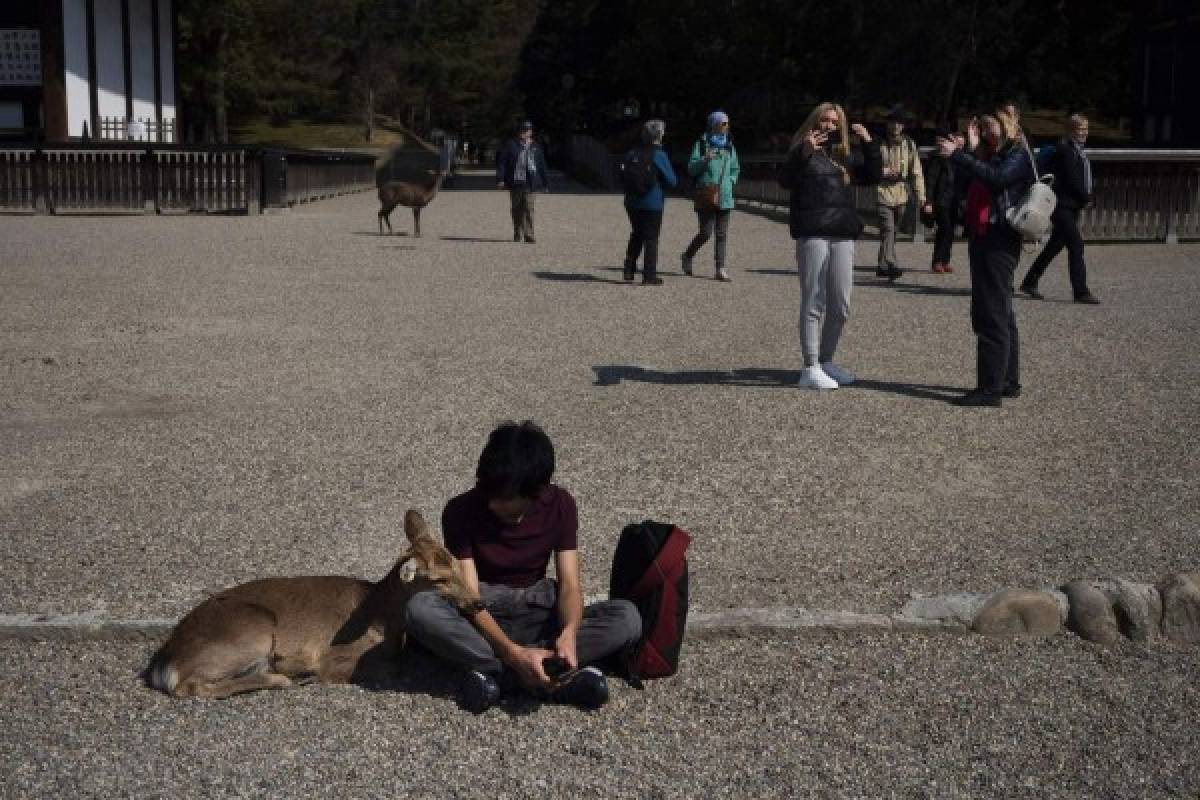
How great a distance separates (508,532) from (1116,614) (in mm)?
2170

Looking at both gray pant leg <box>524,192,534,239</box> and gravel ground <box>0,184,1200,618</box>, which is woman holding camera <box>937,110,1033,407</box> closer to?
gravel ground <box>0,184,1200,618</box>

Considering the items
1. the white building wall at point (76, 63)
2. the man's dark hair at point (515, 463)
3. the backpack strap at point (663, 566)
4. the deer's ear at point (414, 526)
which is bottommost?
the backpack strap at point (663, 566)

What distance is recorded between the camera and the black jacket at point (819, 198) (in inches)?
358

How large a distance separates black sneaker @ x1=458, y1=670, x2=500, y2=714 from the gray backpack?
533 centimetres

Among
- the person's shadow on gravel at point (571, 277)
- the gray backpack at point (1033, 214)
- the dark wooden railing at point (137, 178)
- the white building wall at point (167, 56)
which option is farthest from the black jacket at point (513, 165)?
the white building wall at point (167, 56)

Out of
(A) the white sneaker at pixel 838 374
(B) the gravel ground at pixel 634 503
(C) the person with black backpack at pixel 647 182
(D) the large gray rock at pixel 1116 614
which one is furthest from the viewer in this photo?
→ (C) the person with black backpack at pixel 647 182

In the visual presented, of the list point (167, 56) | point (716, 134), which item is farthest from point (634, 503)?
point (167, 56)

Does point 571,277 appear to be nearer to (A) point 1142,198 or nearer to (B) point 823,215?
(B) point 823,215

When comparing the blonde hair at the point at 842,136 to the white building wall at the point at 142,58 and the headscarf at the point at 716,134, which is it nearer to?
the headscarf at the point at 716,134

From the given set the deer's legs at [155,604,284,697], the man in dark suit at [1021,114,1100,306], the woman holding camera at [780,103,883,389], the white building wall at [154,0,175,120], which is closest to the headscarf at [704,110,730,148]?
the man in dark suit at [1021,114,1100,306]

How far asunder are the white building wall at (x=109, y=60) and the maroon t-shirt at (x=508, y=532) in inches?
1278

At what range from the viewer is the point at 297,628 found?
4.37 m

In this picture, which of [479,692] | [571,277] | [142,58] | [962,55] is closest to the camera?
[479,692]

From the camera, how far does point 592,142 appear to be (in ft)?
178
